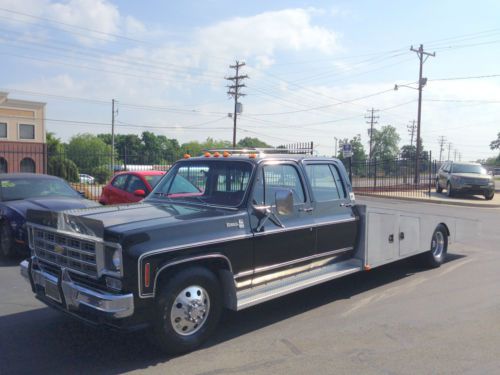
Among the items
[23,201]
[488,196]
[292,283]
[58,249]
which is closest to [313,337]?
[292,283]

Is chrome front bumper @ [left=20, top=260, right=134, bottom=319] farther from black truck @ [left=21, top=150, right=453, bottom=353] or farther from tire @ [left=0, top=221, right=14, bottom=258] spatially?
tire @ [left=0, top=221, right=14, bottom=258]

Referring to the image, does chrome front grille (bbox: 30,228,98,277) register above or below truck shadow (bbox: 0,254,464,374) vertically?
above

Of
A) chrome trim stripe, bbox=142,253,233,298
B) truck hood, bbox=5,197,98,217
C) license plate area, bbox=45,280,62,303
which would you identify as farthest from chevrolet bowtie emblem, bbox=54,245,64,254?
truck hood, bbox=5,197,98,217

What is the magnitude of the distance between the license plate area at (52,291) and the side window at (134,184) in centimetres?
660

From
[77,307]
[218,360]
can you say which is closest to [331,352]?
[218,360]

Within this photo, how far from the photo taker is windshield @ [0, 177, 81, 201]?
9102 mm

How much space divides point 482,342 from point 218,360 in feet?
8.76

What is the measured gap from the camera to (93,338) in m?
4.80

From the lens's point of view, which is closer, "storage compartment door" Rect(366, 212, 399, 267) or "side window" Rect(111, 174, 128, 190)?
"storage compartment door" Rect(366, 212, 399, 267)

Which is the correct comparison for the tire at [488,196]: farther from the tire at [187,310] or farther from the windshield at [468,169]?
the tire at [187,310]

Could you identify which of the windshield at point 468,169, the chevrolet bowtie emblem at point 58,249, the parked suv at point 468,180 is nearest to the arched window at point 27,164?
the parked suv at point 468,180

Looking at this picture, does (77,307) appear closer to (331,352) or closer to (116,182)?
(331,352)

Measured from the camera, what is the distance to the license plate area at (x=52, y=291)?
4434 millimetres

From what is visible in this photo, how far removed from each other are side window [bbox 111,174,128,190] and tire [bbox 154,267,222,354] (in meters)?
7.80
